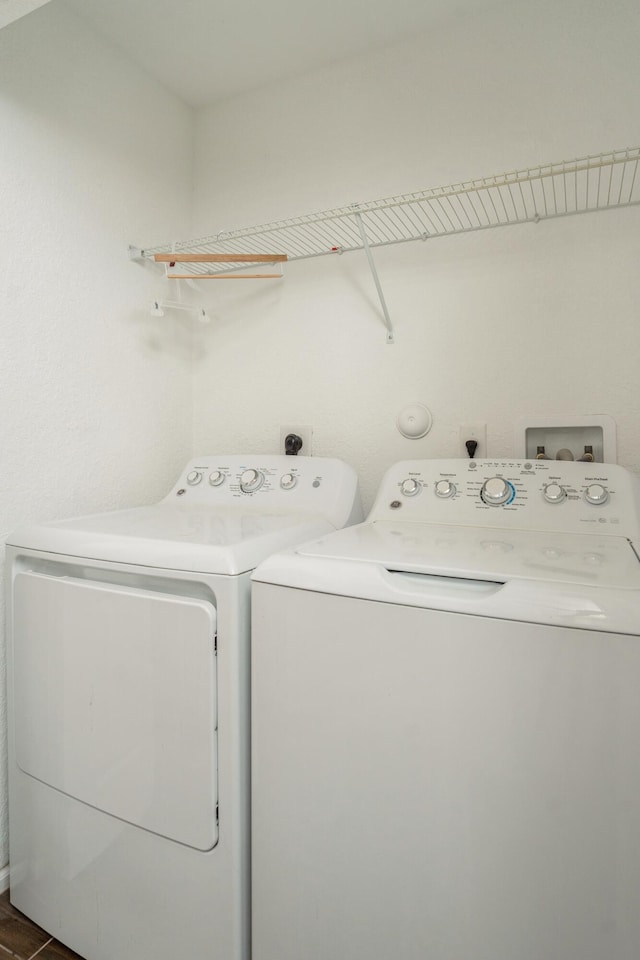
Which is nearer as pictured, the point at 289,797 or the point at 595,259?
the point at 289,797

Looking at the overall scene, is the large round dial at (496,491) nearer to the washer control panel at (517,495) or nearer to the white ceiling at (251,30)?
the washer control panel at (517,495)

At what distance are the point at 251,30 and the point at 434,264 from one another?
0.91 metres

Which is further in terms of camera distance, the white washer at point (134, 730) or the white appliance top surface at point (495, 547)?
the white washer at point (134, 730)

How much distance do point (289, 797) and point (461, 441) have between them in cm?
107

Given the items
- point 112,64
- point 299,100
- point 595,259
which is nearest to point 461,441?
point 595,259

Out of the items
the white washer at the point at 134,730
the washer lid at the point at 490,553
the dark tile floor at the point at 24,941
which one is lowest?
the dark tile floor at the point at 24,941

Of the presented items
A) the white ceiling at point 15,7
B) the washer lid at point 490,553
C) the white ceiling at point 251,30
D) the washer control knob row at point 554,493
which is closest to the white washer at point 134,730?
the washer lid at point 490,553

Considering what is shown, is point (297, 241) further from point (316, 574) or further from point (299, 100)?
point (316, 574)

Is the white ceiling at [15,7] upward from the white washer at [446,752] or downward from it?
upward

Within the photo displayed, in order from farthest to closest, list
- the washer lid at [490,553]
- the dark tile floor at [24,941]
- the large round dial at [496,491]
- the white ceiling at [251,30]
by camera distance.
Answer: the white ceiling at [251,30] < the large round dial at [496,491] < the dark tile floor at [24,941] < the washer lid at [490,553]

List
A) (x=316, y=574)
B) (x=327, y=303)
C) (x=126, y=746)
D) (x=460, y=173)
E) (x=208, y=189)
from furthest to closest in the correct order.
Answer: (x=208, y=189), (x=327, y=303), (x=460, y=173), (x=126, y=746), (x=316, y=574)

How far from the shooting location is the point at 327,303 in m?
1.78

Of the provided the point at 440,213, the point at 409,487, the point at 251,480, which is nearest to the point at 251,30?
the point at 440,213

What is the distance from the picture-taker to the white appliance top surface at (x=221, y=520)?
988 mm
